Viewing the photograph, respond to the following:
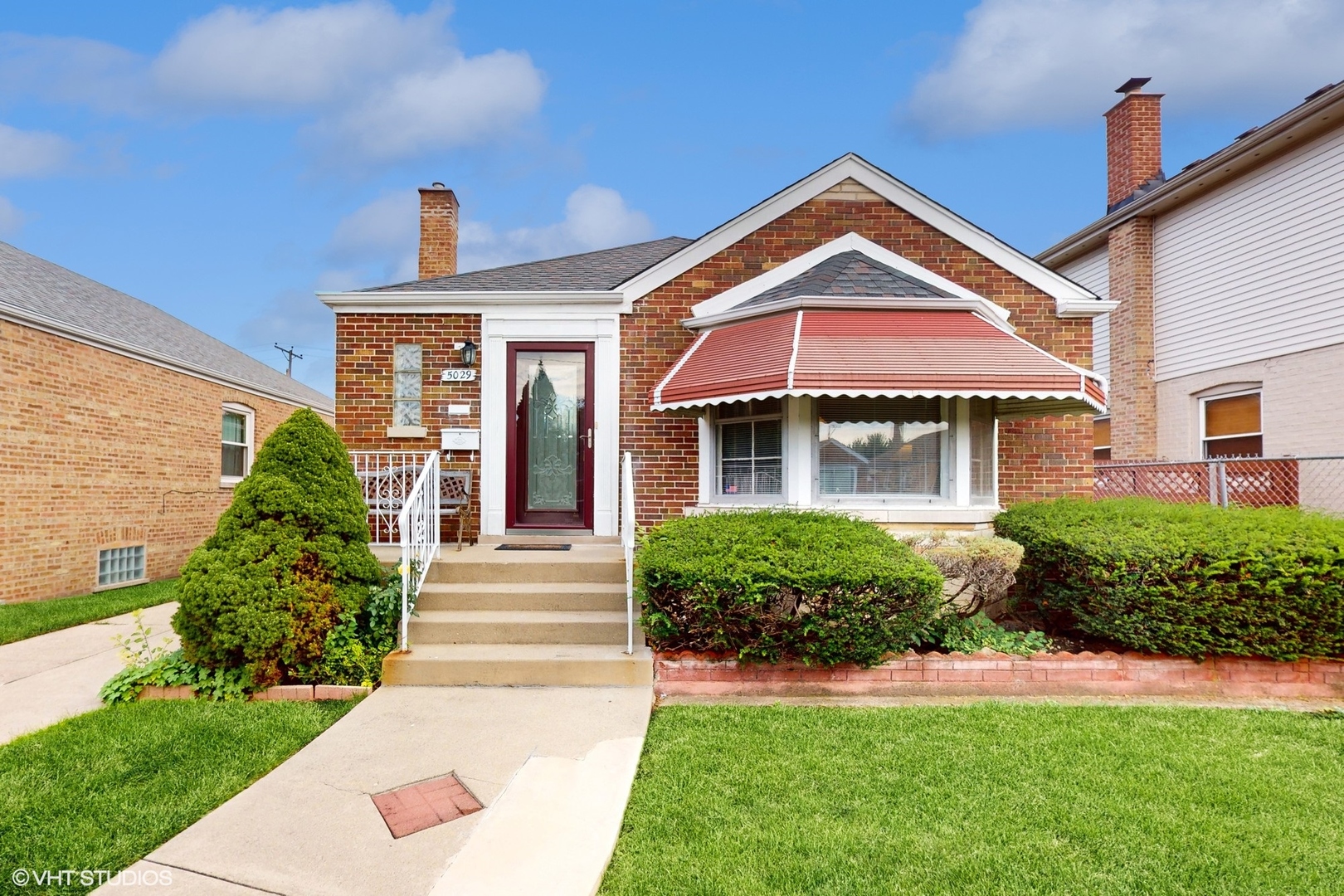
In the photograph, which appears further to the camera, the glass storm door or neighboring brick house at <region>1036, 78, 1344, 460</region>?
neighboring brick house at <region>1036, 78, 1344, 460</region>

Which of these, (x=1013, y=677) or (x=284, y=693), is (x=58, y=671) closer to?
(x=284, y=693)

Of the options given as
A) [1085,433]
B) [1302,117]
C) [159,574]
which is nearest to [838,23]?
[1302,117]

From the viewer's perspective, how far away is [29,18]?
995cm

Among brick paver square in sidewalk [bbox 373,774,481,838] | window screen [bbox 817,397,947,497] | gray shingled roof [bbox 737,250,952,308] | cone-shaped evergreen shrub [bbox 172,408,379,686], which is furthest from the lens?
gray shingled roof [bbox 737,250,952,308]

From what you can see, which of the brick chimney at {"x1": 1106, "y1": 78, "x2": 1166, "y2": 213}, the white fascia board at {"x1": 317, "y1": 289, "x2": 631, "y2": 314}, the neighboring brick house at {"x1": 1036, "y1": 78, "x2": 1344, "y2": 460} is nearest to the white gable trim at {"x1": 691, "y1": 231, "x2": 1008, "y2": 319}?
the white fascia board at {"x1": 317, "y1": 289, "x2": 631, "y2": 314}

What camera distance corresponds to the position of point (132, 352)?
36.2ft

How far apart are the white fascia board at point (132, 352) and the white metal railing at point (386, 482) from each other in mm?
2982

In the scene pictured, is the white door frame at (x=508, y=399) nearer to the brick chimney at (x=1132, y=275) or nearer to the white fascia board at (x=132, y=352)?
the white fascia board at (x=132, y=352)

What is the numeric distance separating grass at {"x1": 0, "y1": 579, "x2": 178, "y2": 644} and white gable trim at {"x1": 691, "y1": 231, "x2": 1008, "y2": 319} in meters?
6.47

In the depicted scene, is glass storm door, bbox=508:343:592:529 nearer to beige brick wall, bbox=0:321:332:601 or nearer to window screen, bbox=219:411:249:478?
beige brick wall, bbox=0:321:332:601

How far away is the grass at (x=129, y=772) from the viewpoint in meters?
2.91

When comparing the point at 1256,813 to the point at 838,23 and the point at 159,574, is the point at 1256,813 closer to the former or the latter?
the point at 838,23

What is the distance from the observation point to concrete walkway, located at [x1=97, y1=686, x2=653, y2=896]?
2689mm

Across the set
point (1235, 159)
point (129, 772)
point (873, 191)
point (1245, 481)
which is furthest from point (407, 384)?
point (1235, 159)
